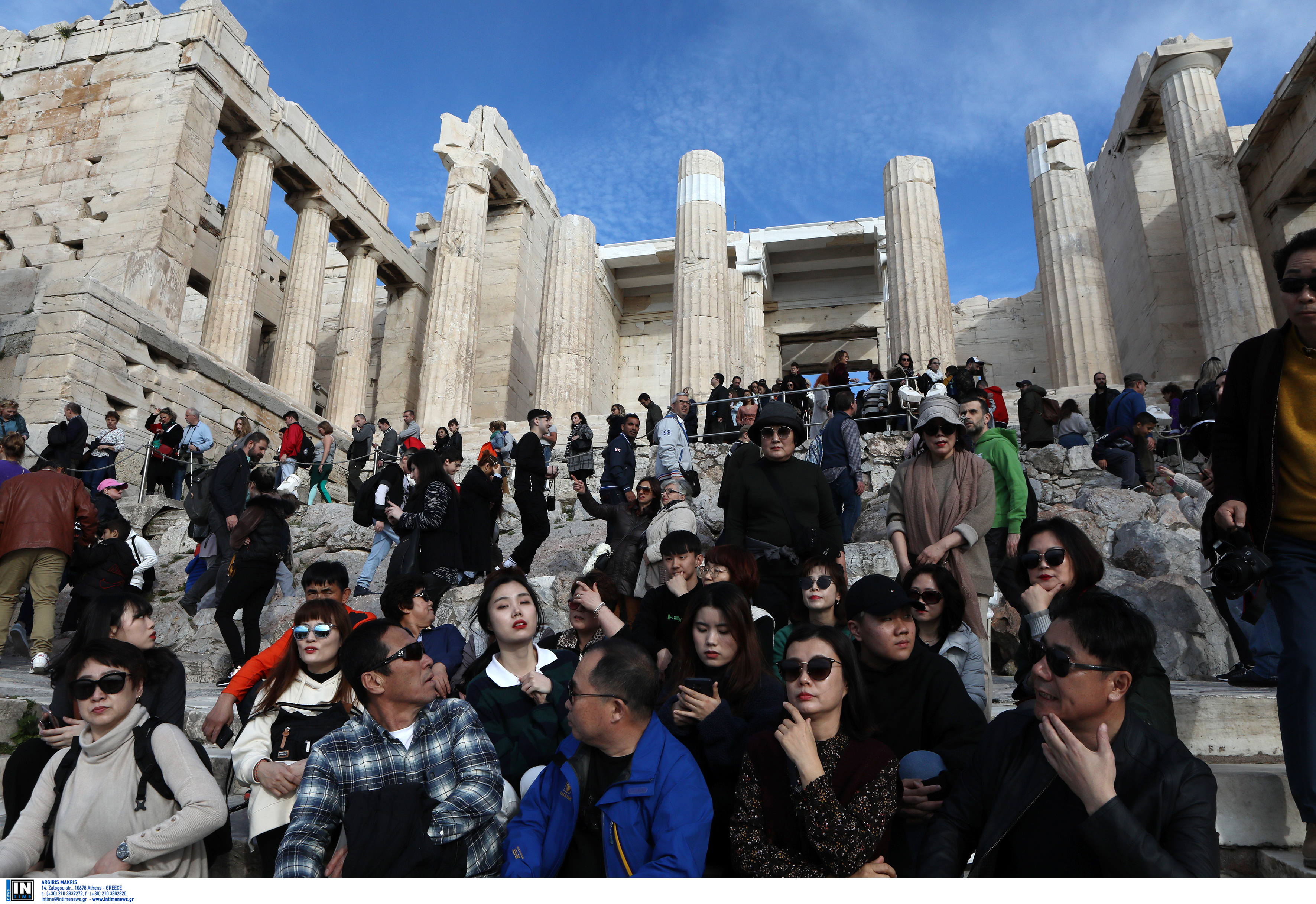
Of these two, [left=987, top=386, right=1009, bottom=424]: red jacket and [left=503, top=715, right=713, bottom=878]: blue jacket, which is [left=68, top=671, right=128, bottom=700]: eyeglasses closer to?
[left=503, top=715, right=713, bottom=878]: blue jacket

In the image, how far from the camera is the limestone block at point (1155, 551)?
725 centimetres

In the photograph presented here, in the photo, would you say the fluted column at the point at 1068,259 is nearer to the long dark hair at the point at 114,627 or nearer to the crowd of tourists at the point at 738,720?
the crowd of tourists at the point at 738,720

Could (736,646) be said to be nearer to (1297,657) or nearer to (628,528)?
(1297,657)

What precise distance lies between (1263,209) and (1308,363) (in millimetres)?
18505

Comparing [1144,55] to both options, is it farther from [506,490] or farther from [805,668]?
[805,668]

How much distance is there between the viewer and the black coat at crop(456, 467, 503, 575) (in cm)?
738

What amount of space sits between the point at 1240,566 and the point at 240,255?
65.0 feet

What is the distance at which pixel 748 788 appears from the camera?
8.55 ft

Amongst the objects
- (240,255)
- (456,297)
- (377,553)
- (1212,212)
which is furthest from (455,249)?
(1212,212)

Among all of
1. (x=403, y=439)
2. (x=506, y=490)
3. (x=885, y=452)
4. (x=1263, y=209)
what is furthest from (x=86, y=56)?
(x=1263, y=209)

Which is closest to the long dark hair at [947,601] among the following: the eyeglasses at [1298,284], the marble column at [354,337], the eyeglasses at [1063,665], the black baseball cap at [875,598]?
the black baseball cap at [875,598]

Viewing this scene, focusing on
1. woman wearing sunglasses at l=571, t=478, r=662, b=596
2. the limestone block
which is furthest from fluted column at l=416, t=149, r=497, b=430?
the limestone block

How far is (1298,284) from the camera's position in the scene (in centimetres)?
266

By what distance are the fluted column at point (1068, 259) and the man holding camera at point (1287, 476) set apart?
16164mm
